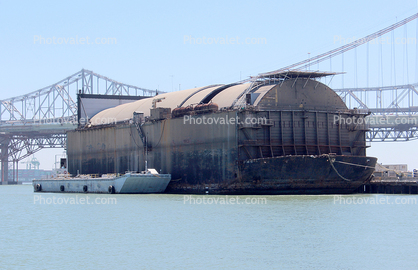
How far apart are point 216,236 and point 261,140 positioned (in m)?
21.8

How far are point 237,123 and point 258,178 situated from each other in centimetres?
457

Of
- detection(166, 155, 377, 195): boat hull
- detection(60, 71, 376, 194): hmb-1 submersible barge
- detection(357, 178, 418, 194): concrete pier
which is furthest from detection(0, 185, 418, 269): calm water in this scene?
detection(357, 178, 418, 194): concrete pier

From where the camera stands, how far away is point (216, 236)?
25.2 m

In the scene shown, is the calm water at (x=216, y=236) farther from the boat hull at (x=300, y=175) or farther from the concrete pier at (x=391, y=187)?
the concrete pier at (x=391, y=187)

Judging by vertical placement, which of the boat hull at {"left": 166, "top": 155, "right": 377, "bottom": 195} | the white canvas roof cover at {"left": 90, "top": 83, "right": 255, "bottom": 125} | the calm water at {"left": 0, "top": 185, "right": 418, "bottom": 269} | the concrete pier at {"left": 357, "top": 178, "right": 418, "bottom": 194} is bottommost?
the calm water at {"left": 0, "top": 185, "right": 418, "bottom": 269}

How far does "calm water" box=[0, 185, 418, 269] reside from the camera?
67.0ft

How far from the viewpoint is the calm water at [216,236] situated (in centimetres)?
2042

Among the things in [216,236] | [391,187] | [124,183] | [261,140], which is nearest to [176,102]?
[124,183]

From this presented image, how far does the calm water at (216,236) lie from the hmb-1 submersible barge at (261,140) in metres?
6.40

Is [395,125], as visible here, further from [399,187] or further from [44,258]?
[44,258]

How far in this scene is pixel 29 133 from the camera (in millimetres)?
125000

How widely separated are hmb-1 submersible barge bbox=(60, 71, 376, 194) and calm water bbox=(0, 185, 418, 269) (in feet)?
21.0

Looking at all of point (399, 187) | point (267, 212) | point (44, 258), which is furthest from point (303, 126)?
point (44, 258)

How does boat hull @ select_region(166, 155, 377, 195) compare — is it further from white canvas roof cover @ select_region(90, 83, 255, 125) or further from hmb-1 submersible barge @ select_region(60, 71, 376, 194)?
white canvas roof cover @ select_region(90, 83, 255, 125)
